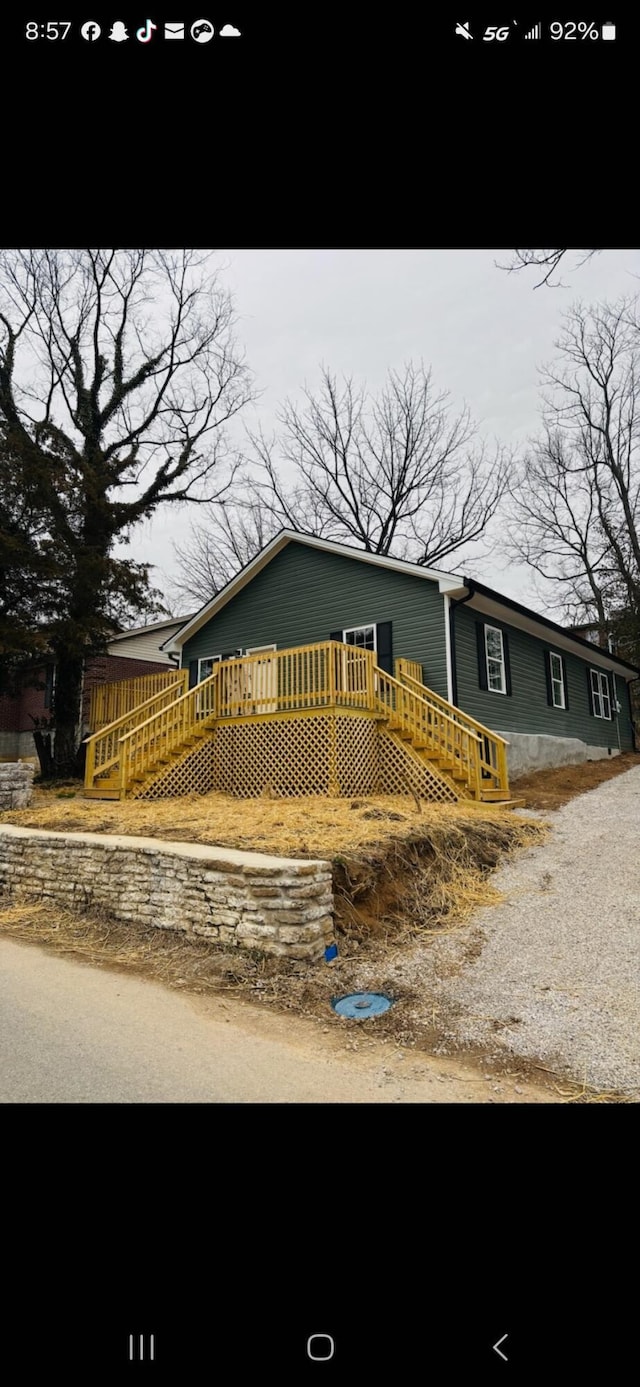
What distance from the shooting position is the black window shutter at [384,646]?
1295 cm

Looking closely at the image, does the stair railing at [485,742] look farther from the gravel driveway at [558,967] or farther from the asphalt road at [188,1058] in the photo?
the asphalt road at [188,1058]

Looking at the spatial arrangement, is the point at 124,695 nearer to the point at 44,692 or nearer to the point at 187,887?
the point at 44,692

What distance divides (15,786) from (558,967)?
8137 millimetres

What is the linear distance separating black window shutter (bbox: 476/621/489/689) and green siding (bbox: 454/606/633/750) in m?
0.12

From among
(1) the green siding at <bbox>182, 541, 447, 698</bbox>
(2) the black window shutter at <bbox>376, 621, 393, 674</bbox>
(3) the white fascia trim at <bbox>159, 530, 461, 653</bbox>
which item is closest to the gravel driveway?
(1) the green siding at <bbox>182, 541, 447, 698</bbox>

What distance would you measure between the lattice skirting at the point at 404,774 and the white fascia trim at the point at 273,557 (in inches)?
117

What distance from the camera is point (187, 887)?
542cm

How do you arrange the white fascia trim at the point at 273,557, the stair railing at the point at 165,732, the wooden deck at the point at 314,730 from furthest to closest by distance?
the white fascia trim at the point at 273,557
the stair railing at the point at 165,732
the wooden deck at the point at 314,730

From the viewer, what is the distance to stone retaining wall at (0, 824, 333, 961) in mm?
4836

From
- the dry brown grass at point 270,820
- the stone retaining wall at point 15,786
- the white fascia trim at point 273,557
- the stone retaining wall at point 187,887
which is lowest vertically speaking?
the stone retaining wall at point 187,887
